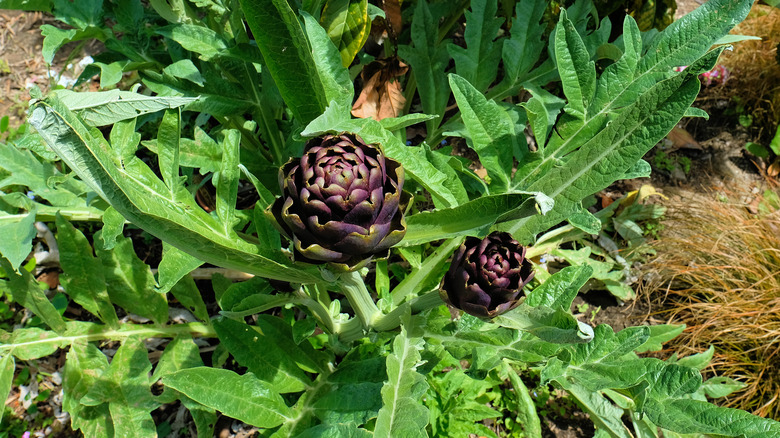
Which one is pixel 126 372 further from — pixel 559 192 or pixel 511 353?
pixel 559 192

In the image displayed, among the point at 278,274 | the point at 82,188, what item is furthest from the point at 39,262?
the point at 278,274

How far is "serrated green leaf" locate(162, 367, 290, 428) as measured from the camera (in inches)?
45.6

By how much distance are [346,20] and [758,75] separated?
2.46 m

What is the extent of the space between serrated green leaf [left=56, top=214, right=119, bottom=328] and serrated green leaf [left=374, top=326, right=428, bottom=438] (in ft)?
3.02

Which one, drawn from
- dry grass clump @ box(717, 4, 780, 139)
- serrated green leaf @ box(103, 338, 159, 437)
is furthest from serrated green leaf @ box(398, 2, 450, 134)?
dry grass clump @ box(717, 4, 780, 139)

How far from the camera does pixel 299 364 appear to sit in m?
1.52

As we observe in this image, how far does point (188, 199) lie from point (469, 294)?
596 millimetres

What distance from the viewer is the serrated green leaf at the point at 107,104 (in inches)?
34.8

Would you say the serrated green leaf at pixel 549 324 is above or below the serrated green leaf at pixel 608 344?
above

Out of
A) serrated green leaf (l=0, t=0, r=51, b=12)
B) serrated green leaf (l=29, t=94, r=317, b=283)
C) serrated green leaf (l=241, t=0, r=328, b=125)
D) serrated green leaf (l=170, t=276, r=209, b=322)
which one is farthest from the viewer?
serrated green leaf (l=170, t=276, r=209, b=322)

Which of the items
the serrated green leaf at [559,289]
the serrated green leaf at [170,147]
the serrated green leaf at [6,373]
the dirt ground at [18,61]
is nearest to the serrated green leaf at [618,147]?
the serrated green leaf at [559,289]

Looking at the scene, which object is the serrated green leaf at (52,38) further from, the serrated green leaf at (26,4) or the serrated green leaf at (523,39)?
the serrated green leaf at (523,39)

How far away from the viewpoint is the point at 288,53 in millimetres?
1042

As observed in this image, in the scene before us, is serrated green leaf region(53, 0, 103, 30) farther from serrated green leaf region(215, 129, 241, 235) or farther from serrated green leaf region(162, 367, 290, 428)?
serrated green leaf region(162, 367, 290, 428)
